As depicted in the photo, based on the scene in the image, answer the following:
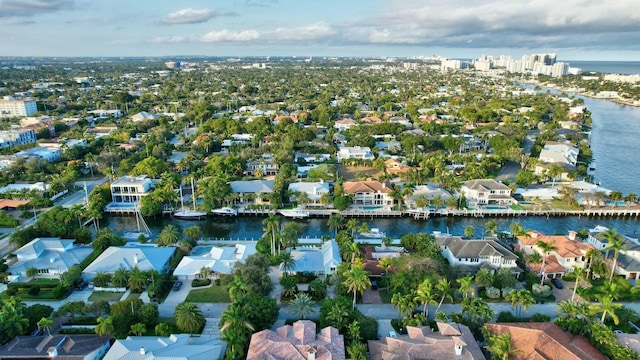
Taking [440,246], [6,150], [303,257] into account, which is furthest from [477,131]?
[6,150]

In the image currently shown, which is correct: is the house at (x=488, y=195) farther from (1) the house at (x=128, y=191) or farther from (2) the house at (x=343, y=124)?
(2) the house at (x=343, y=124)

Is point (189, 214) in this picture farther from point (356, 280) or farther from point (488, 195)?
point (488, 195)

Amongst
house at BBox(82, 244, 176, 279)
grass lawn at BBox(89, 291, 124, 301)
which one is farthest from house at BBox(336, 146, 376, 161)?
grass lawn at BBox(89, 291, 124, 301)

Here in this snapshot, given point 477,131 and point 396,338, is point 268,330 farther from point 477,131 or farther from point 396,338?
point 477,131

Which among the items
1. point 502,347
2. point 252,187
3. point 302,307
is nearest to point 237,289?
point 302,307

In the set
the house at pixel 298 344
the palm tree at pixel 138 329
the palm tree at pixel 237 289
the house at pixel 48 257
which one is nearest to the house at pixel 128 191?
the house at pixel 48 257

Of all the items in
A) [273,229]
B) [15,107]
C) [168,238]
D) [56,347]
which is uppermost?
[15,107]

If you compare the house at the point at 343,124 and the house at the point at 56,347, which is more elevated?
the house at the point at 343,124
